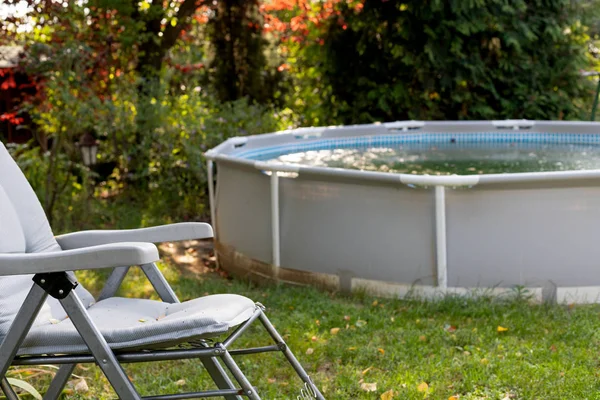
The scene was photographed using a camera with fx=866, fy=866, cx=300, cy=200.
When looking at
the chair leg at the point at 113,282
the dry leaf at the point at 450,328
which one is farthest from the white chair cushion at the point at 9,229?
the dry leaf at the point at 450,328

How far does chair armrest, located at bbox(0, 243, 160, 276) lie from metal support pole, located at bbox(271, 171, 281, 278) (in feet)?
10.2

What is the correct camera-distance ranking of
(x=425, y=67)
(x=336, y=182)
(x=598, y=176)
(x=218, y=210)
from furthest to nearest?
(x=425, y=67), (x=218, y=210), (x=336, y=182), (x=598, y=176)

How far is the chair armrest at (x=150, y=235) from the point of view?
316 cm

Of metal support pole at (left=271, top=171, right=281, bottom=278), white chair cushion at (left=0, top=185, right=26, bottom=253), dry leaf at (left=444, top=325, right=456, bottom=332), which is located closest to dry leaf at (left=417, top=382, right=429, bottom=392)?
dry leaf at (left=444, top=325, right=456, bottom=332)

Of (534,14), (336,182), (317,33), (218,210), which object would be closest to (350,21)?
(317,33)

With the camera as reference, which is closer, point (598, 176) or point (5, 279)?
point (5, 279)

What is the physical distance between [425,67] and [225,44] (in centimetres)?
278

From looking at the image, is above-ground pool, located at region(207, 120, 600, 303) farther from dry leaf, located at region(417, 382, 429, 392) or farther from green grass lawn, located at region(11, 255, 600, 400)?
dry leaf, located at region(417, 382, 429, 392)

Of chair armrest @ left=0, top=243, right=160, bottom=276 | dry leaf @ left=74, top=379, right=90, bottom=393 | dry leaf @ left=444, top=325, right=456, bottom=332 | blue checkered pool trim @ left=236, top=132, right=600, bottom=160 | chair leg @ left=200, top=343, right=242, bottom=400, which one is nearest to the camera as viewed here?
chair armrest @ left=0, top=243, right=160, bottom=276

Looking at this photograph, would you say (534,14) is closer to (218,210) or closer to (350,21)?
(350,21)

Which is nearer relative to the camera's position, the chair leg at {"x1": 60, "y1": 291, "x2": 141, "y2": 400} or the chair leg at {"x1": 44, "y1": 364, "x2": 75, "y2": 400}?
the chair leg at {"x1": 60, "y1": 291, "x2": 141, "y2": 400}

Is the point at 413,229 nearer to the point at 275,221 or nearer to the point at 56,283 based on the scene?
the point at 275,221

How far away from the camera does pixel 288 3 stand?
476 inches

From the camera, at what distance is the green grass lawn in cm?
358
